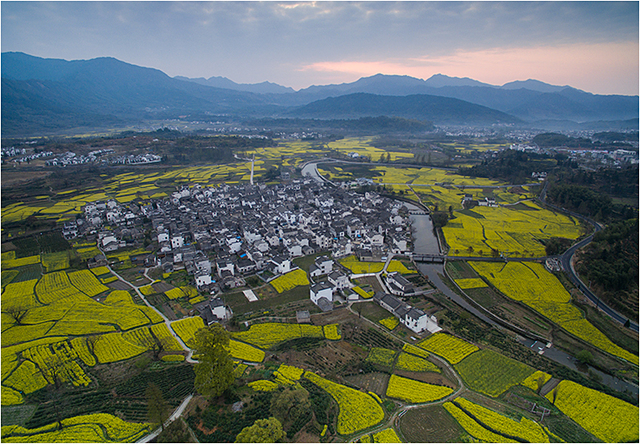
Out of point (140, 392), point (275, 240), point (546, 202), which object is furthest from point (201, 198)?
point (546, 202)

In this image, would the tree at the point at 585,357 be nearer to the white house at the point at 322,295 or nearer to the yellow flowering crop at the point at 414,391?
the yellow flowering crop at the point at 414,391

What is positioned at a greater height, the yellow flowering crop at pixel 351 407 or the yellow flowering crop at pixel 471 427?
the yellow flowering crop at pixel 471 427

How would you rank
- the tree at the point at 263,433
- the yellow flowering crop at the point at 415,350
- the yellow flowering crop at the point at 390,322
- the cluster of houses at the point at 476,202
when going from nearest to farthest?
the tree at the point at 263,433 → the yellow flowering crop at the point at 415,350 → the yellow flowering crop at the point at 390,322 → the cluster of houses at the point at 476,202

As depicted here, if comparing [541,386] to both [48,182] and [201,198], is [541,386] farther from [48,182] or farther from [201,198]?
[48,182]

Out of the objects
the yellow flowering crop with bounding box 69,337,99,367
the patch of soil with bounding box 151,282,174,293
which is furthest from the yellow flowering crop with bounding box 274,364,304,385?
the patch of soil with bounding box 151,282,174,293

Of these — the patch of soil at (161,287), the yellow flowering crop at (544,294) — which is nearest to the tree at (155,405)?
the patch of soil at (161,287)

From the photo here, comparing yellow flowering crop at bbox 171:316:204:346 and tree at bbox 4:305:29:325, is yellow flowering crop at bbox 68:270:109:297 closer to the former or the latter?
tree at bbox 4:305:29:325
